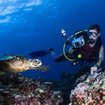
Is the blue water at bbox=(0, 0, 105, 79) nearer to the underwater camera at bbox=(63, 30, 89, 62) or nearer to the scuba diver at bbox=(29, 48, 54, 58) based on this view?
the scuba diver at bbox=(29, 48, 54, 58)

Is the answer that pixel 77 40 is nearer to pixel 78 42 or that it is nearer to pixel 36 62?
pixel 78 42

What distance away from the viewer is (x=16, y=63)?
4.90 meters

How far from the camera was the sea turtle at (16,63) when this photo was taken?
190 inches

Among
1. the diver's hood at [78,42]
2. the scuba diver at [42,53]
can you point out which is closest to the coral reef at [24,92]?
the diver's hood at [78,42]

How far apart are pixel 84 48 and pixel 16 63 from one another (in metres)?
3.98

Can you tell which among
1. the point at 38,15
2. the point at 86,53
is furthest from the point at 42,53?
the point at 38,15

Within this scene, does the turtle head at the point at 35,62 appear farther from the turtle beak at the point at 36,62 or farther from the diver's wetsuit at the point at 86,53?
the diver's wetsuit at the point at 86,53

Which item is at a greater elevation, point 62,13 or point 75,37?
point 62,13

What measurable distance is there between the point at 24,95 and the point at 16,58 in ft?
2.60

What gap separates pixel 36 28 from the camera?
52.2 m

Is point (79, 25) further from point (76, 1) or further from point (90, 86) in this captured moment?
point (90, 86)

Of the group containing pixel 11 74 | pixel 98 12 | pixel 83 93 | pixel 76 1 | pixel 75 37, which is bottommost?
pixel 83 93

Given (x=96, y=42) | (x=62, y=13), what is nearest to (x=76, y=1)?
(x=62, y=13)

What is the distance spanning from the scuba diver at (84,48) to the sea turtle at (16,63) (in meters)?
3.36
